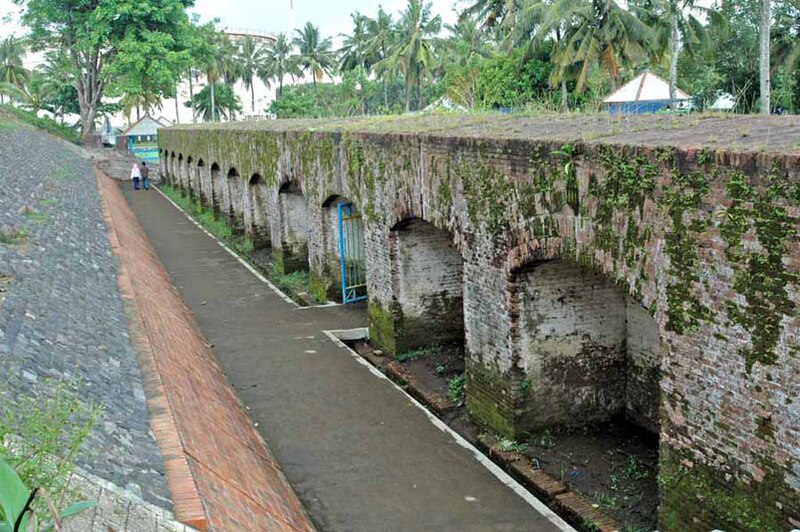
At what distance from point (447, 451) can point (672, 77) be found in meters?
18.2

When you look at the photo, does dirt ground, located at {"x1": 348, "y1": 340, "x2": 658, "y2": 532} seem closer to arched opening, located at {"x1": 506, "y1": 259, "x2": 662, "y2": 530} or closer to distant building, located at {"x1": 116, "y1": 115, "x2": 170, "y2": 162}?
arched opening, located at {"x1": 506, "y1": 259, "x2": 662, "y2": 530}

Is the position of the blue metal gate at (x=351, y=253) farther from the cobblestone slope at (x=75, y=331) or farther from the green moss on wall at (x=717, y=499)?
the green moss on wall at (x=717, y=499)

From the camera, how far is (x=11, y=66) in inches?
2212

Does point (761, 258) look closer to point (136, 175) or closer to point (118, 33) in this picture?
point (136, 175)

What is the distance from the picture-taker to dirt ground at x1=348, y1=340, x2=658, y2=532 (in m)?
7.43

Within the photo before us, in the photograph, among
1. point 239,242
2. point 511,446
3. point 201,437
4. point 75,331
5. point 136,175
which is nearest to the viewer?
point 201,437

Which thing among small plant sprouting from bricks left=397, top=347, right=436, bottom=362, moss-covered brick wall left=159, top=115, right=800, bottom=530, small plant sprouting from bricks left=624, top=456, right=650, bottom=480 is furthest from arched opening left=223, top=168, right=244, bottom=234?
small plant sprouting from bricks left=624, top=456, right=650, bottom=480

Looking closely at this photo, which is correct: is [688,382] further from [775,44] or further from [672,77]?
[775,44]

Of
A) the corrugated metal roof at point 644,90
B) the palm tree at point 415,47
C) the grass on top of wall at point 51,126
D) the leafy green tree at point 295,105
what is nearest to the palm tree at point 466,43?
the palm tree at point 415,47

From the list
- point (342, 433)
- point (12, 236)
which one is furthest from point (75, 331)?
point (342, 433)

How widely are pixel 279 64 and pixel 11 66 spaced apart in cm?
1763

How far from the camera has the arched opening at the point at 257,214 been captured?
1981cm

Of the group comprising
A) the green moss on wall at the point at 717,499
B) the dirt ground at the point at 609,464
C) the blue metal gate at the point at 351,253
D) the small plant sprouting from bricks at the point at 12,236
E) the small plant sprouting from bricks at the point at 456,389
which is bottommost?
the dirt ground at the point at 609,464

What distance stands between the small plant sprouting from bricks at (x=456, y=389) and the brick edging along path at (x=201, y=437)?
7.97 ft
